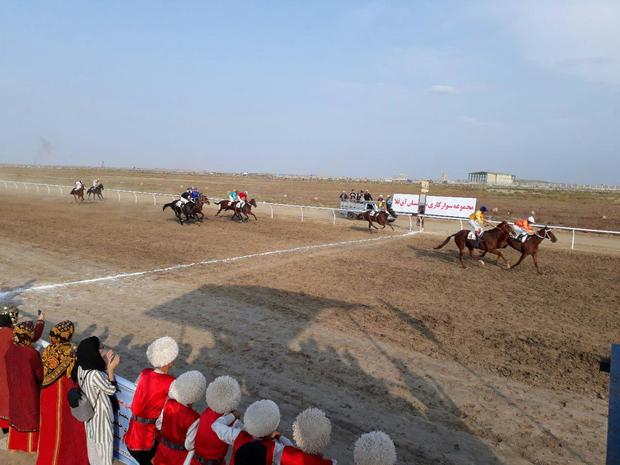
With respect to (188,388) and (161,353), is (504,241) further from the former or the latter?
(188,388)

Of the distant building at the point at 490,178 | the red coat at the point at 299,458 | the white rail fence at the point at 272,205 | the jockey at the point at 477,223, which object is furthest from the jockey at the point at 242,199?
the distant building at the point at 490,178

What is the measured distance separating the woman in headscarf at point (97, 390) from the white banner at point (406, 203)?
79.2 feet

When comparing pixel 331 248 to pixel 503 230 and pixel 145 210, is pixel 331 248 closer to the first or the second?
pixel 503 230

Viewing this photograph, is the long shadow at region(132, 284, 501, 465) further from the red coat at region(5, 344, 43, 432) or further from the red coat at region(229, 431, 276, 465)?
the red coat at region(5, 344, 43, 432)

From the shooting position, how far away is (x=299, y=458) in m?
2.48

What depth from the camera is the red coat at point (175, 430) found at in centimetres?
304

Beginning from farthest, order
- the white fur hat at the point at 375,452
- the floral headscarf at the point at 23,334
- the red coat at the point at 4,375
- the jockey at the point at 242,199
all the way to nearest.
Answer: the jockey at the point at 242,199, the red coat at the point at 4,375, the floral headscarf at the point at 23,334, the white fur hat at the point at 375,452

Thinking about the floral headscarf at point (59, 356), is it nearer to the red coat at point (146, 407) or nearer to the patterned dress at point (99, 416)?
the patterned dress at point (99, 416)

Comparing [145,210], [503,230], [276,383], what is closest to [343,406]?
[276,383]

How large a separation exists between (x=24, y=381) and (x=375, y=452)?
3.27m

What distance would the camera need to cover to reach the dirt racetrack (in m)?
4.74

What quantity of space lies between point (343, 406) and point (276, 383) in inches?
37.2

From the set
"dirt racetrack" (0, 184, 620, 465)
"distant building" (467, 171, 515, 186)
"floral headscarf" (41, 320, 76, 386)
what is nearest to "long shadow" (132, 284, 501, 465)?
"dirt racetrack" (0, 184, 620, 465)

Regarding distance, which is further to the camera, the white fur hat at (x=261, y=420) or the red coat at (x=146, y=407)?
the red coat at (x=146, y=407)
